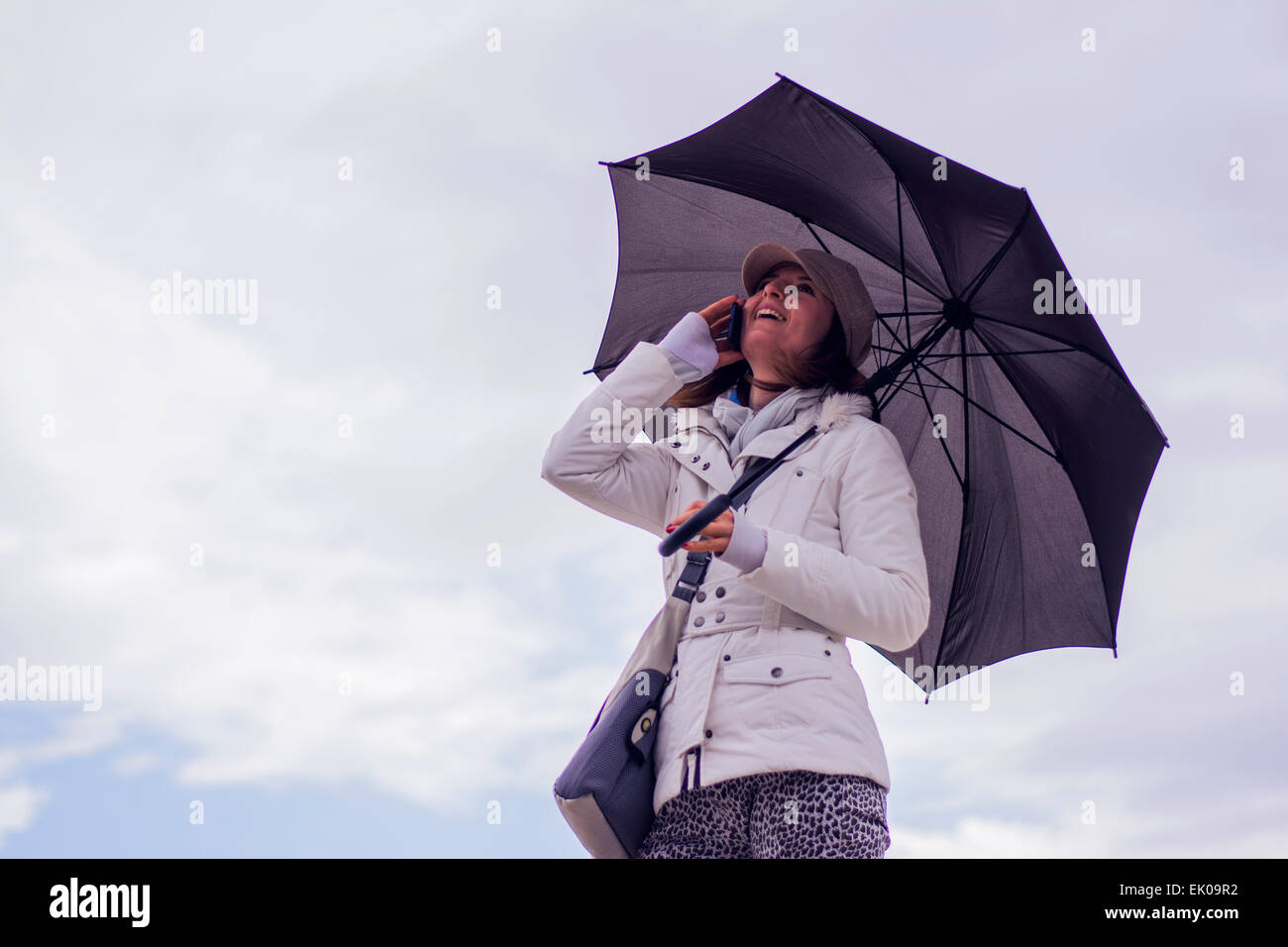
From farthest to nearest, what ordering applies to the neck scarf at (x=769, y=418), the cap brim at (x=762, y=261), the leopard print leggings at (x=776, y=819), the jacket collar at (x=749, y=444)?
the cap brim at (x=762, y=261)
the neck scarf at (x=769, y=418)
the jacket collar at (x=749, y=444)
the leopard print leggings at (x=776, y=819)

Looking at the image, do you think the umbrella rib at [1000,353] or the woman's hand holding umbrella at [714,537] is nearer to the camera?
the woman's hand holding umbrella at [714,537]

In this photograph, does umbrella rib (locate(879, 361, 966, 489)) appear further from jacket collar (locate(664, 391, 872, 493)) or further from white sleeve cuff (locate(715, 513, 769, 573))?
white sleeve cuff (locate(715, 513, 769, 573))

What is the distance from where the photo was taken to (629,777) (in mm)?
3514

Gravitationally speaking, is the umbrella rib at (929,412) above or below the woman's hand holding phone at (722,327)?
below

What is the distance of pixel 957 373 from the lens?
4695 mm

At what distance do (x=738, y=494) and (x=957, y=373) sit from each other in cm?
124

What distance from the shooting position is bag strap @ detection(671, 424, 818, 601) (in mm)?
3770

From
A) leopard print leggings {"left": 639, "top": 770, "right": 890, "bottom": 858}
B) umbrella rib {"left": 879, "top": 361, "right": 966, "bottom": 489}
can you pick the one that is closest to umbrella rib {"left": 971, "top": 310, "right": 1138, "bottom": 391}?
umbrella rib {"left": 879, "top": 361, "right": 966, "bottom": 489}

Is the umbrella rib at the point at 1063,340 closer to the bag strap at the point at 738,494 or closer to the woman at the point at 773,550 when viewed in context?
the woman at the point at 773,550

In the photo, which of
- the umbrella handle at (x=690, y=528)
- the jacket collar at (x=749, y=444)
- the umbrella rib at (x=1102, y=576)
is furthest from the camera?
the umbrella rib at (x=1102, y=576)

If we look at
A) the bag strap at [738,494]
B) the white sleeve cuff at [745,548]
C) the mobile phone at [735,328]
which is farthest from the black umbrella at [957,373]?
the white sleeve cuff at [745,548]

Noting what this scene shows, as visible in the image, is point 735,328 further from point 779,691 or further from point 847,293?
point 779,691

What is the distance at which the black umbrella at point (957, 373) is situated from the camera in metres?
4.34

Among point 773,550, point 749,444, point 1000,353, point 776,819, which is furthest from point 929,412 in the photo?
point 776,819
